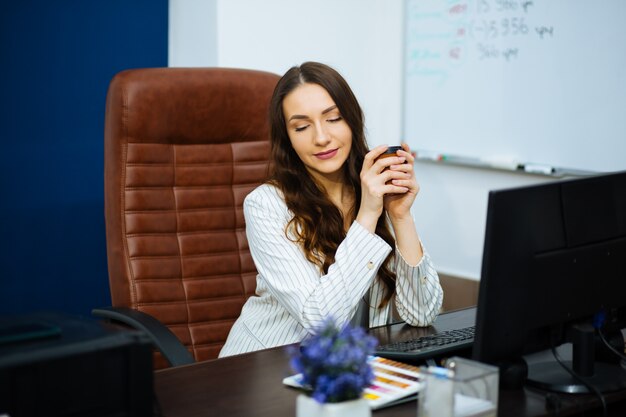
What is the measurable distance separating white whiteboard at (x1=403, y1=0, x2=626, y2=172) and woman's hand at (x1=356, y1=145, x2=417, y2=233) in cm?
121

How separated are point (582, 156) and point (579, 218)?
60.5 inches

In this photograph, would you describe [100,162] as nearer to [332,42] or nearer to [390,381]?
[332,42]

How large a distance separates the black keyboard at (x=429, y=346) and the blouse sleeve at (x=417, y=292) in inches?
5.8

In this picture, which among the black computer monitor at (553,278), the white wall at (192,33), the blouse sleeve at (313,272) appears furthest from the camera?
the white wall at (192,33)

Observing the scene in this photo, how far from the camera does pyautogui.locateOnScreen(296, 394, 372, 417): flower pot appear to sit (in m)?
1.12

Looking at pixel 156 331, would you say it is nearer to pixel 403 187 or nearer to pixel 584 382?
pixel 403 187

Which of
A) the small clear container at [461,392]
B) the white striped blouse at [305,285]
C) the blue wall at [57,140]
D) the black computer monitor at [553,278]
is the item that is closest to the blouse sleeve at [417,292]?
the white striped blouse at [305,285]

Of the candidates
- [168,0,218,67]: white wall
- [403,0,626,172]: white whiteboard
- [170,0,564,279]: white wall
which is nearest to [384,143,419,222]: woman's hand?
[403,0,626,172]: white whiteboard

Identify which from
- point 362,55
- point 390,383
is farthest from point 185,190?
point 362,55

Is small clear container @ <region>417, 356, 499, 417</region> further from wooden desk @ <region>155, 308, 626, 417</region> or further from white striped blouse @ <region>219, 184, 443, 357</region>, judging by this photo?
white striped blouse @ <region>219, 184, 443, 357</region>

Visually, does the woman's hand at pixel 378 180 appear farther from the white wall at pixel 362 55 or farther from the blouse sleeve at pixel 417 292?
the white wall at pixel 362 55

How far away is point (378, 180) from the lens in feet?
6.20

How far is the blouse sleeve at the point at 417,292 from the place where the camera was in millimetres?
1898

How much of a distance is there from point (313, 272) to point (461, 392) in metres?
0.67
